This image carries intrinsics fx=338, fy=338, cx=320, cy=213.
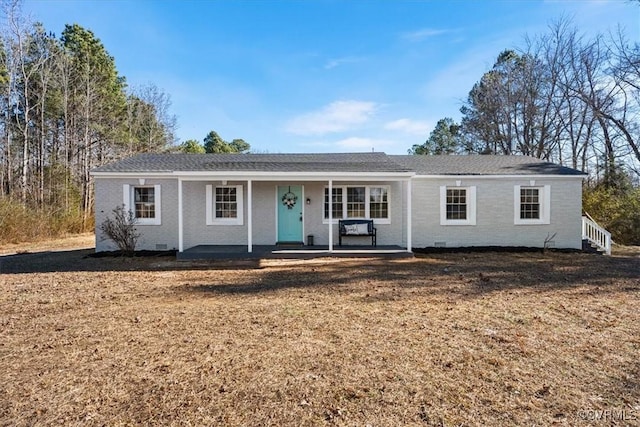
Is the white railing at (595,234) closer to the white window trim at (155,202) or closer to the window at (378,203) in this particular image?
the window at (378,203)

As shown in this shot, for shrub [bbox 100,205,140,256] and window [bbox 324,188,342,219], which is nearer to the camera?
shrub [bbox 100,205,140,256]

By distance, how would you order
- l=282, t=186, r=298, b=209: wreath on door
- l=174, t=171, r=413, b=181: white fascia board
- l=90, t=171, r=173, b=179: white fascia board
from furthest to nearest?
l=282, t=186, r=298, b=209: wreath on door < l=90, t=171, r=173, b=179: white fascia board < l=174, t=171, r=413, b=181: white fascia board

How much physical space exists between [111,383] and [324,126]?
82.3 ft

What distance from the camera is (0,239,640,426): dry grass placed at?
8.75ft

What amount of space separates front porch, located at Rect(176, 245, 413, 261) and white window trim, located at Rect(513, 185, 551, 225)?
472cm

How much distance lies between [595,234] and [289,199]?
1146 centimetres

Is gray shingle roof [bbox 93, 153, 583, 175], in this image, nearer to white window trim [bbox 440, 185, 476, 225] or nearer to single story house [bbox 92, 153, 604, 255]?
single story house [bbox 92, 153, 604, 255]

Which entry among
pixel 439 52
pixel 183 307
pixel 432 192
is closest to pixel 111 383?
pixel 183 307

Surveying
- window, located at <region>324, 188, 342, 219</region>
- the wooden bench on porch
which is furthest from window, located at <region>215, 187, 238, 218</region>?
the wooden bench on porch

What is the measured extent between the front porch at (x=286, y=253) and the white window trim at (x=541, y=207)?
15.5ft

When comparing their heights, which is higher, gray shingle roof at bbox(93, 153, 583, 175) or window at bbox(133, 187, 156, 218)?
gray shingle roof at bbox(93, 153, 583, 175)

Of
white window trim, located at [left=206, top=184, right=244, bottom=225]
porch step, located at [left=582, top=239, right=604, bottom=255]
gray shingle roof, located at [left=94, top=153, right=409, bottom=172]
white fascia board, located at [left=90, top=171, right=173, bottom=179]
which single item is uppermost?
gray shingle roof, located at [left=94, top=153, right=409, bottom=172]

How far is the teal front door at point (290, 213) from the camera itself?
39.5ft

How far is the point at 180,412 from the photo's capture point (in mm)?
2619
